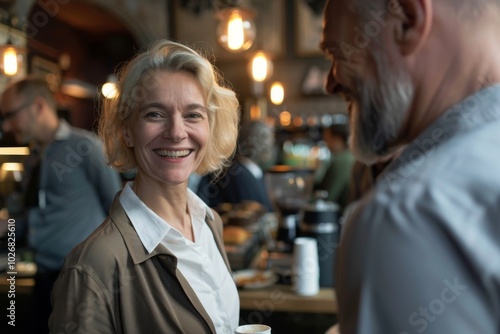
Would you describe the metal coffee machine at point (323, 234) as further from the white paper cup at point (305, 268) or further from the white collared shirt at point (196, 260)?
the white collared shirt at point (196, 260)

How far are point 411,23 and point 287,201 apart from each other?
2.13 metres

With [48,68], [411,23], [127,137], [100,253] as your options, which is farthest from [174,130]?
[48,68]

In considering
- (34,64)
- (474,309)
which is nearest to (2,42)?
(474,309)

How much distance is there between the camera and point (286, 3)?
7164mm

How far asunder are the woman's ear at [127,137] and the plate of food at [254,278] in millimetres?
1348

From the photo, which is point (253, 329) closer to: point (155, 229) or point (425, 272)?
point (155, 229)

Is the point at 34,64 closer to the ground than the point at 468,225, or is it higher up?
higher up

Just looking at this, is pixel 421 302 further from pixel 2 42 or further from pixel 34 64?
pixel 34 64

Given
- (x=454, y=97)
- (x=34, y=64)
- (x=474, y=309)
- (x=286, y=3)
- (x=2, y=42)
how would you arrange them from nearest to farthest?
1. (x=474, y=309)
2. (x=454, y=97)
3. (x=2, y=42)
4. (x=34, y=64)
5. (x=286, y=3)

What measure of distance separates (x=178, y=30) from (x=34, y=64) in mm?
2227

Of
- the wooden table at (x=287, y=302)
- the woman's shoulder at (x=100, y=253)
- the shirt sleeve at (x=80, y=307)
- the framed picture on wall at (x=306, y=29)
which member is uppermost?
the framed picture on wall at (x=306, y=29)

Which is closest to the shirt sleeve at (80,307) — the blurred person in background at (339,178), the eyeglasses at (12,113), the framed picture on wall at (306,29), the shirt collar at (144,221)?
the shirt collar at (144,221)

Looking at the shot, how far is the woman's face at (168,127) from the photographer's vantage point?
101cm

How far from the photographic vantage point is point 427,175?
21.5 inches
